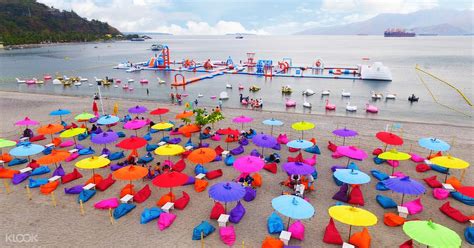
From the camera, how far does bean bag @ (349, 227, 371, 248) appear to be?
11.1m

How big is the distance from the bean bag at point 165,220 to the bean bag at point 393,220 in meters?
9.34

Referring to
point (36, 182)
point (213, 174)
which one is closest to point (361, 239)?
point (213, 174)

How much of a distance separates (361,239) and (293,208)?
9.85 feet

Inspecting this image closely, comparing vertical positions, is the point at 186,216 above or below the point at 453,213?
Result: below

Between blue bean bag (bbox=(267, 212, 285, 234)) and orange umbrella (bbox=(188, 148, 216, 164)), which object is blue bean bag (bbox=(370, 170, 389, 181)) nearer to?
blue bean bag (bbox=(267, 212, 285, 234))

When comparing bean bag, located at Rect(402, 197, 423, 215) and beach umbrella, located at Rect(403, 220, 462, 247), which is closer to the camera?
beach umbrella, located at Rect(403, 220, 462, 247)

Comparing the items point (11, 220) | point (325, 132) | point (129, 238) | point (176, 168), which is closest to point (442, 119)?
point (325, 132)

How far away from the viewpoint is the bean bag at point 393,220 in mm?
12547

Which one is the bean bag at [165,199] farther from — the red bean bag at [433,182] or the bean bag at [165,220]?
the red bean bag at [433,182]

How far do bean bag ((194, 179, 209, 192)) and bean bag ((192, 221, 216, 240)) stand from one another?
3.23 meters

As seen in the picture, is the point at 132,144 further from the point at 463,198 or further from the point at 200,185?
the point at 463,198

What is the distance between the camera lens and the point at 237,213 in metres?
13.0

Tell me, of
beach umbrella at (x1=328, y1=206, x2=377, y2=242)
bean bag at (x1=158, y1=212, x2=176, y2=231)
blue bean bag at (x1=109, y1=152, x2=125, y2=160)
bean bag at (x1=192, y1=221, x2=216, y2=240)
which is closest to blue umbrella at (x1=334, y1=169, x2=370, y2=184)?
beach umbrella at (x1=328, y1=206, x2=377, y2=242)

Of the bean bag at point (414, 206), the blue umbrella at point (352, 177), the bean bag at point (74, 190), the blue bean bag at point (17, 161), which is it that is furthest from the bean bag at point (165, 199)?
the bean bag at point (414, 206)
